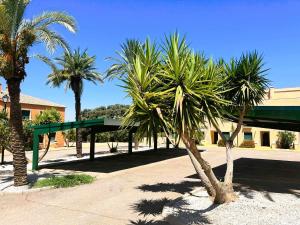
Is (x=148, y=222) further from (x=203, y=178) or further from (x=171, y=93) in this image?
(x=171, y=93)

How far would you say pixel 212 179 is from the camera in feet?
35.7

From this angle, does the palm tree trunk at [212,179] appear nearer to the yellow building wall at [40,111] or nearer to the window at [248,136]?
the window at [248,136]

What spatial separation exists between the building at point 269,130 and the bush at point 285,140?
20.2 inches

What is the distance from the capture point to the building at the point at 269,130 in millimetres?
42688

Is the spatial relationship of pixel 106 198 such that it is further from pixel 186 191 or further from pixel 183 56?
pixel 183 56

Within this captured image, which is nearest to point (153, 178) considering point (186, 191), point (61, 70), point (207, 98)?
point (186, 191)

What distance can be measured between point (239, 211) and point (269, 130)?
37151mm

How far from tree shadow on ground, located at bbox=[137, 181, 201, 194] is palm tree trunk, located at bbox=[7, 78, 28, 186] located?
5636 millimetres

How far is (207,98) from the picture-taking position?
31.3 ft

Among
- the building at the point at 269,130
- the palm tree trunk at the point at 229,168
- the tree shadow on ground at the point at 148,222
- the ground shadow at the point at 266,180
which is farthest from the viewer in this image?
the building at the point at 269,130

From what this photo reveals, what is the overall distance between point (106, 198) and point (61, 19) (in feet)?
29.4

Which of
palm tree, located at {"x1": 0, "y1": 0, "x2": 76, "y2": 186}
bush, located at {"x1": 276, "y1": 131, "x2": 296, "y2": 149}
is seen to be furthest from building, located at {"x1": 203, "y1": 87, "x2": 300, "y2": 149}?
palm tree, located at {"x1": 0, "y1": 0, "x2": 76, "y2": 186}

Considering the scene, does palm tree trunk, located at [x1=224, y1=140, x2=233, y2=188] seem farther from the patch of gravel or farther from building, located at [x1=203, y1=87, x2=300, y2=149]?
building, located at [x1=203, y1=87, x2=300, y2=149]

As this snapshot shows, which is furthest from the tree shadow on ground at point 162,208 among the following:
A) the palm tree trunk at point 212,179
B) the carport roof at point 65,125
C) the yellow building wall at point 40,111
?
the yellow building wall at point 40,111
